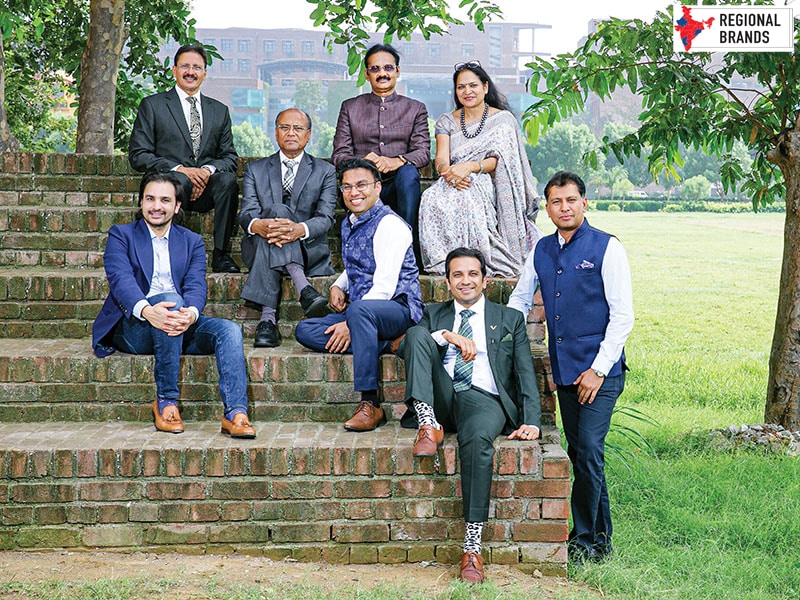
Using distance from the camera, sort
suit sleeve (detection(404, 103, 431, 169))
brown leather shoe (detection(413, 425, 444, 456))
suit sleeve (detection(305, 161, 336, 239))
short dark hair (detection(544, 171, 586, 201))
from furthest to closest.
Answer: suit sleeve (detection(404, 103, 431, 169)), suit sleeve (detection(305, 161, 336, 239)), short dark hair (detection(544, 171, 586, 201)), brown leather shoe (detection(413, 425, 444, 456))

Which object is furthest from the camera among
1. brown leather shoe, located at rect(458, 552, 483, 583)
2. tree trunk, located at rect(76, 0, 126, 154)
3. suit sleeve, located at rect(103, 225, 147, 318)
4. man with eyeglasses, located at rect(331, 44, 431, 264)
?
tree trunk, located at rect(76, 0, 126, 154)

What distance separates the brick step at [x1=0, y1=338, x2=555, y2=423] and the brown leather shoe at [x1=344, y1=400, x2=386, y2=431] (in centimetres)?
26

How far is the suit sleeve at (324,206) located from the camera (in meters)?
5.02

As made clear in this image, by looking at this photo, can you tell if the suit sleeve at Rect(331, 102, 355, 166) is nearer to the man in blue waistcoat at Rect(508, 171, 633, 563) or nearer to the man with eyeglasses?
the man with eyeglasses

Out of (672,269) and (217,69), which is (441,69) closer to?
(217,69)

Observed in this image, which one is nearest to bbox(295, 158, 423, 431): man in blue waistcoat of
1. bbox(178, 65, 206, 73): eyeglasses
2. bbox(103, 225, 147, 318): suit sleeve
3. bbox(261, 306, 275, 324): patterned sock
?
bbox(261, 306, 275, 324): patterned sock

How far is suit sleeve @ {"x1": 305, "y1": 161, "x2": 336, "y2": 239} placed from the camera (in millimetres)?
5023

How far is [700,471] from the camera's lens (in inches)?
218

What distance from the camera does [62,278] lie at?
5.18 meters

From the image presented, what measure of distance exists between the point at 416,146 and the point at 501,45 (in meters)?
121

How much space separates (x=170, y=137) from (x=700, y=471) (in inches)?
154

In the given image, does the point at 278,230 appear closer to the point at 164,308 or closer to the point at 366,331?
the point at 164,308

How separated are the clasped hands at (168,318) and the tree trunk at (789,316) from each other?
4.07 m

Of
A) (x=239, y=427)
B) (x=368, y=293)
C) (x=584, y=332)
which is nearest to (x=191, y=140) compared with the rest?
(x=368, y=293)
